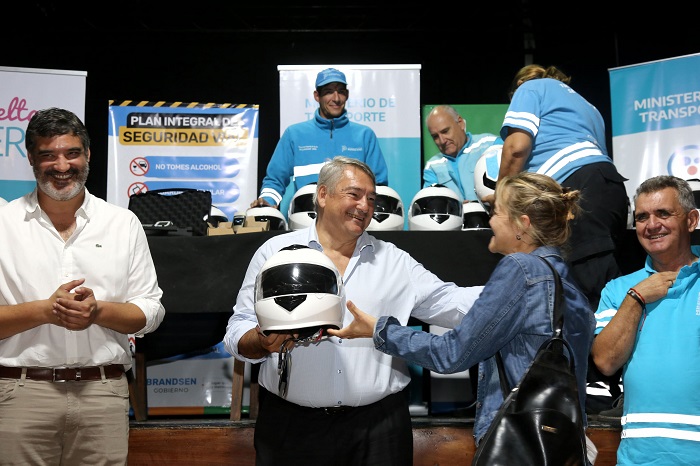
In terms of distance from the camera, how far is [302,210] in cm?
420

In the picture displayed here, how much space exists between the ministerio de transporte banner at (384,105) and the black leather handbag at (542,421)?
455 cm

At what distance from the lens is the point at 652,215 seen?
114 inches

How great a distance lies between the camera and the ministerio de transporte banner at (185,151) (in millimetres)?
6465

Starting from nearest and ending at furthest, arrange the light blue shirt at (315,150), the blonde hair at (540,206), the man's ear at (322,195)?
the blonde hair at (540,206) < the man's ear at (322,195) < the light blue shirt at (315,150)

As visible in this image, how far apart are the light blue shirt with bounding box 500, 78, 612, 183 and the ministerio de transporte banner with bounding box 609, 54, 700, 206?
9.09 feet

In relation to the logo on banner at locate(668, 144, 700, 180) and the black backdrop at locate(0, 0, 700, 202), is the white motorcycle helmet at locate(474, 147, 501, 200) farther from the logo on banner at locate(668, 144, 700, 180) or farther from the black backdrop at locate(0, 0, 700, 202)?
the black backdrop at locate(0, 0, 700, 202)

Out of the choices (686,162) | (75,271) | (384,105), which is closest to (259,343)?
(75,271)

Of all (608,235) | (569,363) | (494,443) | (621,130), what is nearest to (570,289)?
(569,363)

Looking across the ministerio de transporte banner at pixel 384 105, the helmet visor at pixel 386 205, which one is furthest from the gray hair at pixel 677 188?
the ministerio de transporte banner at pixel 384 105

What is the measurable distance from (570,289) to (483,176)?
212 centimetres

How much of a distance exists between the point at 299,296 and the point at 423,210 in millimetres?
1924

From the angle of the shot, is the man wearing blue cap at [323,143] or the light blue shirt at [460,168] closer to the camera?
the man wearing blue cap at [323,143]

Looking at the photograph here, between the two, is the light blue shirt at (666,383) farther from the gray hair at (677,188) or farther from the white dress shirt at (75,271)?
the white dress shirt at (75,271)

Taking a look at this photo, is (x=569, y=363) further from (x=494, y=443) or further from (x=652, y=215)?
(x=652, y=215)
